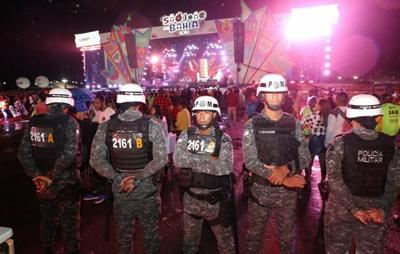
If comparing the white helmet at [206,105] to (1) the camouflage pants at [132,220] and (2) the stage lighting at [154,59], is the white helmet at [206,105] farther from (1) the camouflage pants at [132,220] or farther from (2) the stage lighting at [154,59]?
(2) the stage lighting at [154,59]

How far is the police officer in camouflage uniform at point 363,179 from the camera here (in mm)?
2956

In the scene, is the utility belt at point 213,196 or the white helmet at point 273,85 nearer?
the utility belt at point 213,196

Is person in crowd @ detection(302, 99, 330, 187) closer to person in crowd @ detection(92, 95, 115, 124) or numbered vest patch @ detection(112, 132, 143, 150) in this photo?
numbered vest patch @ detection(112, 132, 143, 150)

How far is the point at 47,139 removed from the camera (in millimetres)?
3873

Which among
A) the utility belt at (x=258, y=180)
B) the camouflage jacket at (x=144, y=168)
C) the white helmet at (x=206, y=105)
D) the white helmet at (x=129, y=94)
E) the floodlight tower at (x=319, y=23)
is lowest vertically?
the utility belt at (x=258, y=180)

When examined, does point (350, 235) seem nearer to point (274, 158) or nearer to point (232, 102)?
point (274, 158)

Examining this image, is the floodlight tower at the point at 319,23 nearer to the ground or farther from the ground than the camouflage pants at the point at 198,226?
farther from the ground

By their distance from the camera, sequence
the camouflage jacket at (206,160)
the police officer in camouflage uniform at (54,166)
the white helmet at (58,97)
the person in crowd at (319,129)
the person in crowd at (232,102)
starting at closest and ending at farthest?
the camouflage jacket at (206,160)
the police officer in camouflage uniform at (54,166)
the white helmet at (58,97)
the person in crowd at (319,129)
the person in crowd at (232,102)

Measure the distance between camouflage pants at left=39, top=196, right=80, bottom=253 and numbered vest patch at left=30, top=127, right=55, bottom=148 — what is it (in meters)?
0.75

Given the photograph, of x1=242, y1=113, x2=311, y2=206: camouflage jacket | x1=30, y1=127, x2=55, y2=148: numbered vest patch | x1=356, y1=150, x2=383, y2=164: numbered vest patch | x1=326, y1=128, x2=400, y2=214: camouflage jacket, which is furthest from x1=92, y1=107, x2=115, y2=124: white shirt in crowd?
x1=356, y1=150, x2=383, y2=164: numbered vest patch

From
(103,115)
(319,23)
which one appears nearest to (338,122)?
(103,115)

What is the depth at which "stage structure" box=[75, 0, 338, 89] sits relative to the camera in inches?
1083

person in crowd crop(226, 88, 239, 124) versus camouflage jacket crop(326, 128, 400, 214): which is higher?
person in crowd crop(226, 88, 239, 124)

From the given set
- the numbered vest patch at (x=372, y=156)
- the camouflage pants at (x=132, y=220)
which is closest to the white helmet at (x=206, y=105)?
the camouflage pants at (x=132, y=220)
